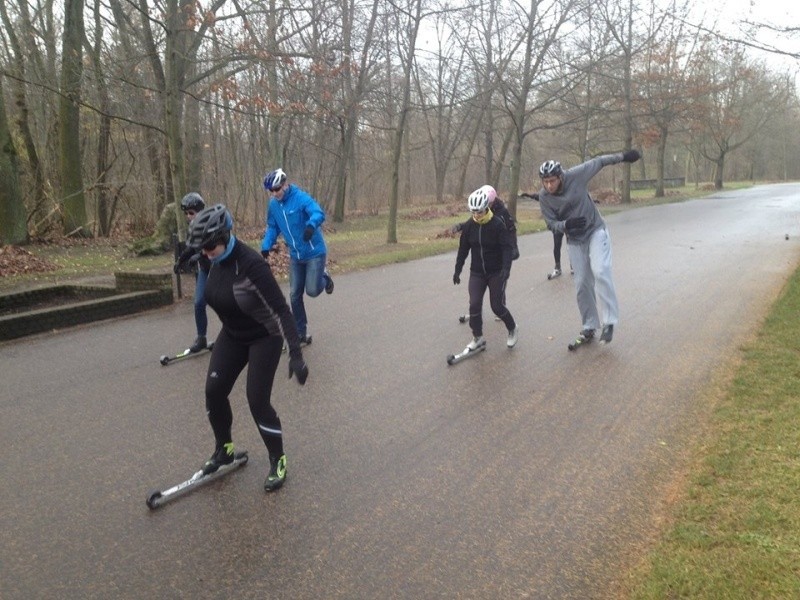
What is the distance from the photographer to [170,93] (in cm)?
1213

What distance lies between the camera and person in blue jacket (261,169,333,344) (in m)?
7.27

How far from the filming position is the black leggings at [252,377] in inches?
167

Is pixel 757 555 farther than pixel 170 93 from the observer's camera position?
No

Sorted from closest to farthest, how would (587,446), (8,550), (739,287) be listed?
(8,550) < (587,446) < (739,287)

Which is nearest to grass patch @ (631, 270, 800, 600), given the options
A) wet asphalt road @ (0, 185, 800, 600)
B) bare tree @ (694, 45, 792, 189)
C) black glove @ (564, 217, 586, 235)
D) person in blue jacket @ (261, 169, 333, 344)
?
wet asphalt road @ (0, 185, 800, 600)

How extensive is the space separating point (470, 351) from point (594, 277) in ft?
5.35

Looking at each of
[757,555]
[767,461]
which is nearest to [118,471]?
[757,555]

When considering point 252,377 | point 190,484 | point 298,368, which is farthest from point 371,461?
point 190,484

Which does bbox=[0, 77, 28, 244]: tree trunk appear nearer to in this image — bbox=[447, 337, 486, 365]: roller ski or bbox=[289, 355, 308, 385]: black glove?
bbox=[447, 337, 486, 365]: roller ski

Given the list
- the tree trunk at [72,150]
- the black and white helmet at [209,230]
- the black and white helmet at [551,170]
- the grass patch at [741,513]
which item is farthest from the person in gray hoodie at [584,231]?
the tree trunk at [72,150]

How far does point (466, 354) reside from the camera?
7199mm

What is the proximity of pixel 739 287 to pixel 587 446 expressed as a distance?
7107 mm

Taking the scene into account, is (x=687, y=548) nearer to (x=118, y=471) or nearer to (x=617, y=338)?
(x=118, y=471)

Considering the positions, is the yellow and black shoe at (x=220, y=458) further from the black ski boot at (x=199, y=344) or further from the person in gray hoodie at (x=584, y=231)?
the person in gray hoodie at (x=584, y=231)
